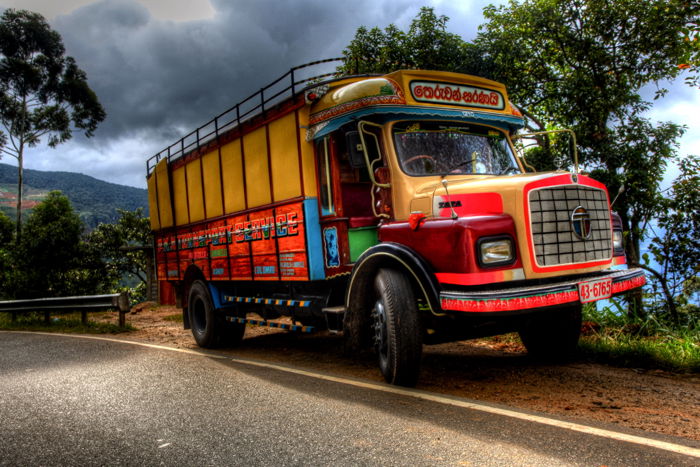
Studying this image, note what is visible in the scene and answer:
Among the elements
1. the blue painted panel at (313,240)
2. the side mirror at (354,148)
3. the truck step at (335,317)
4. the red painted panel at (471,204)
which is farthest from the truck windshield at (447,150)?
the truck step at (335,317)

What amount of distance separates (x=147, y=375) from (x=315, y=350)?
2602 millimetres

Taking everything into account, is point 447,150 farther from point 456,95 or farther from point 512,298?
point 512,298

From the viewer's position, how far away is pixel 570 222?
472cm

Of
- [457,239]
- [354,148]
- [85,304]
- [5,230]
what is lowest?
[85,304]

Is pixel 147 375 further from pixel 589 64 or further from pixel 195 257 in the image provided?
pixel 589 64

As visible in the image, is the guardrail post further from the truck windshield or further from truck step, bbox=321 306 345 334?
the truck windshield

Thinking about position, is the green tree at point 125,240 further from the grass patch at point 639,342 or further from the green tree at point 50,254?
the grass patch at point 639,342

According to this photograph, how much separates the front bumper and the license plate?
0.04 m

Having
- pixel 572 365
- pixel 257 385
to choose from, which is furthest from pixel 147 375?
pixel 572 365

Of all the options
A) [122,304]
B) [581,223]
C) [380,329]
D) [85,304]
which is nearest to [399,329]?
[380,329]

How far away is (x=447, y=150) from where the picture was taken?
5797 mm

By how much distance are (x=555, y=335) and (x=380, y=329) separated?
223cm

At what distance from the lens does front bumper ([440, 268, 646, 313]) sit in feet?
13.7

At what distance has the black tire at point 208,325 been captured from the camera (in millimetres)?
8883
